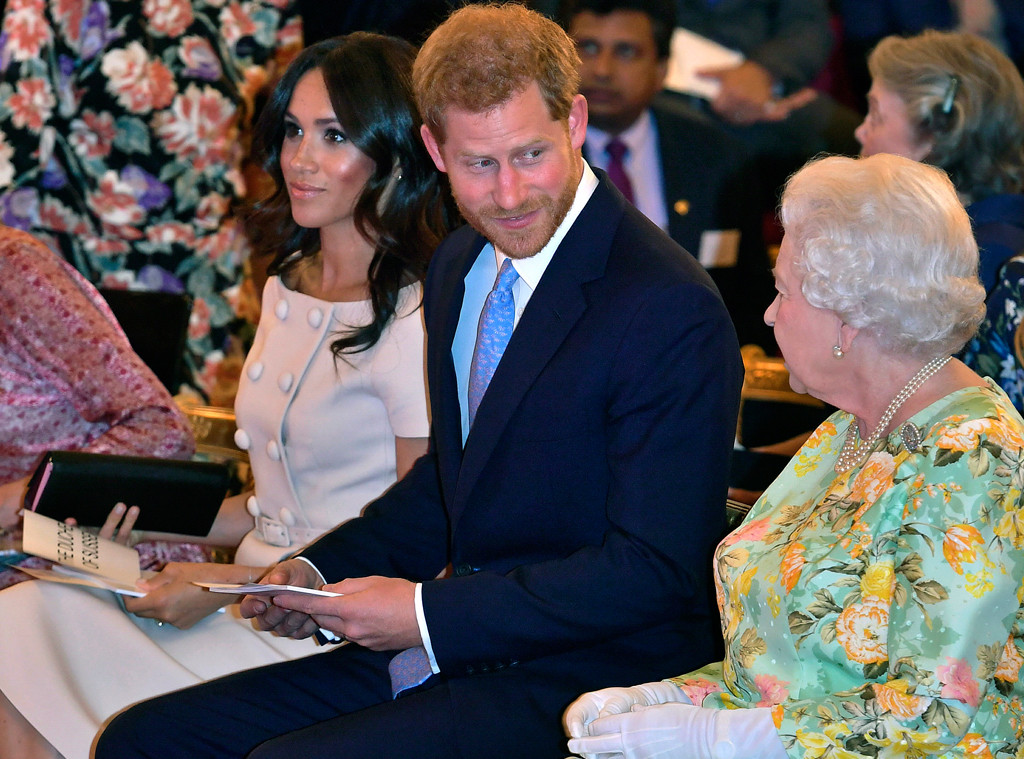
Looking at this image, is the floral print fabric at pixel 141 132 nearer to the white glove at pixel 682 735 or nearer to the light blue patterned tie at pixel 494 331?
the light blue patterned tie at pixel 494 331

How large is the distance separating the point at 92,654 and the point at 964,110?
2.57 meters

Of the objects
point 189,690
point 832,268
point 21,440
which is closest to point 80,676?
point 189,690

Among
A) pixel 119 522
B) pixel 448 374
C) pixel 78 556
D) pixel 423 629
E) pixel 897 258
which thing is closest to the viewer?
pixel 897 258

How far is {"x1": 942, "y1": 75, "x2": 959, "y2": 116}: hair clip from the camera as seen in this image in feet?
10.7

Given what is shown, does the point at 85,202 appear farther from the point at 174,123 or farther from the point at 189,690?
the point at 189,690

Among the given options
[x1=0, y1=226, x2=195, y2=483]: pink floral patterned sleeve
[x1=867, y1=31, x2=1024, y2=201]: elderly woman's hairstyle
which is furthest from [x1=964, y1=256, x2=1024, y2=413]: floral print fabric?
[x1=0, y1=226, x2=195, y2=483]: pink floral patterned sleeve

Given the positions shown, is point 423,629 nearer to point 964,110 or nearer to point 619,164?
point 964,110

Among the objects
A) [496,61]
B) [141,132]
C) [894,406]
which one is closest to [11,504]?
[496,61]

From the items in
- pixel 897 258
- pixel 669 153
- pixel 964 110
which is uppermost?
pixel 964 110

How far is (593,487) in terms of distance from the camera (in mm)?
1826

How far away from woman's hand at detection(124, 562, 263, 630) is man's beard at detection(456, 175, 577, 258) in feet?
2.96

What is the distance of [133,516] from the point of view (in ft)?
7.98

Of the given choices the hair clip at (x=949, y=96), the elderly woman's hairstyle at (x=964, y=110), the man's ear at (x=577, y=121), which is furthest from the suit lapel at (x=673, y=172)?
the man's ear at (x=577, y=121)

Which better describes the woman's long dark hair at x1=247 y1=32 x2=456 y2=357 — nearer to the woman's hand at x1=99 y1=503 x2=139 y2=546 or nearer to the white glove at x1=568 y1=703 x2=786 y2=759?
the woman's hand at x1=99 y1=503 x2=139 y2=546
